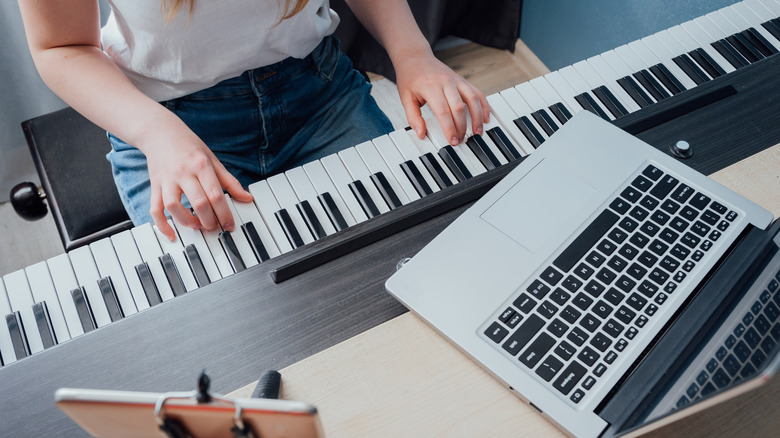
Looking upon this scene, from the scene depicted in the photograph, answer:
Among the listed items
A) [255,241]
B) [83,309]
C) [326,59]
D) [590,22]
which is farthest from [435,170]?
[590,22]

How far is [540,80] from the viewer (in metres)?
0.90

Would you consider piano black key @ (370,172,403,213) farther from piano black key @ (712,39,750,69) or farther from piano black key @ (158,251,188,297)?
piano black key @ (712,39,750,69)

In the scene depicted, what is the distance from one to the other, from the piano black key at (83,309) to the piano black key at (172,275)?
89mm

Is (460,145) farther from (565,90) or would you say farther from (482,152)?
(565,90)

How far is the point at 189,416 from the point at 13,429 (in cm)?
34

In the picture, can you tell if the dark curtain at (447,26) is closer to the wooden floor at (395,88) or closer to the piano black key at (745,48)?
the wooden floor at (395,88)

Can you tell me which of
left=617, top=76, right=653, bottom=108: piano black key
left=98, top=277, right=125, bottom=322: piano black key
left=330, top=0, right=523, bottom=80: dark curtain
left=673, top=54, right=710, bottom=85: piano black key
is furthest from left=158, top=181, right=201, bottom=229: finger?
left=330, top=0, right=523, bottom=80: dark curtain

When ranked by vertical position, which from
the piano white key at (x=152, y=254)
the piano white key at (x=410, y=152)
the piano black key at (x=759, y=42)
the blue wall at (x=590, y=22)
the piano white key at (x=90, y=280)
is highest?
the blue wall at (x=590, y=22)

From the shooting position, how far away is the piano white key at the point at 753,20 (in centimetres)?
92

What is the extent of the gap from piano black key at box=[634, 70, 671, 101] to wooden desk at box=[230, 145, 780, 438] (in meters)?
0.45

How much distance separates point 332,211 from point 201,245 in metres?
0.17

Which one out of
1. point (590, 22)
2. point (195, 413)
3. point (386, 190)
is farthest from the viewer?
point (590, 22)

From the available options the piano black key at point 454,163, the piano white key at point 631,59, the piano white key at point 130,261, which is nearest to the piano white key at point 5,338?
the piano white key at point 130,261

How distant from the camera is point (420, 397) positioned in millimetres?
576
